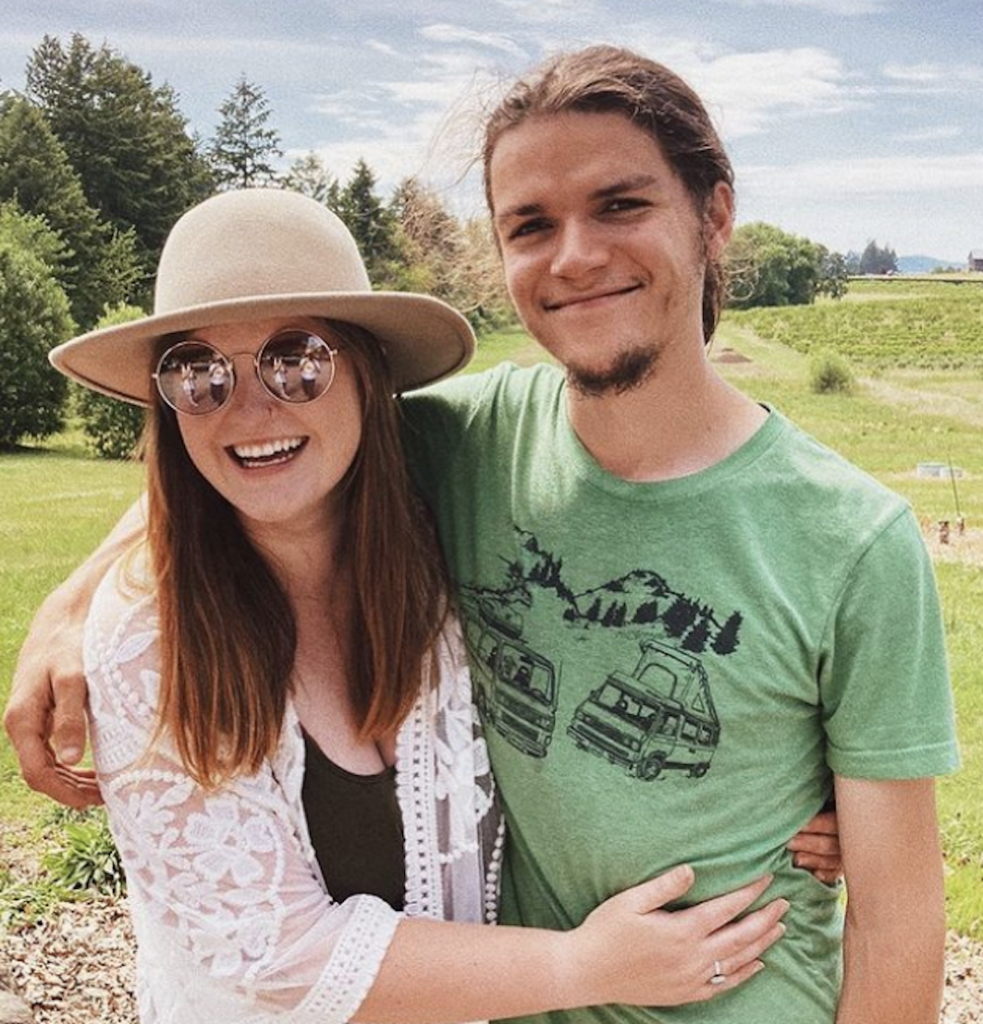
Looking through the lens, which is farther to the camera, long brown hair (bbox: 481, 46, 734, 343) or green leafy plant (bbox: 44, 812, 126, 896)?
green leafy plant (bbox: 44, 812, 126, 896)

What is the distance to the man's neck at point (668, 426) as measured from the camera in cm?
190

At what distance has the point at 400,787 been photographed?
1905 mm

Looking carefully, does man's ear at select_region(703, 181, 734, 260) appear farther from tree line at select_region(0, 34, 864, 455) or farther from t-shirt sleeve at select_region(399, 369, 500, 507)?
tree line at select_region(0, 34, 864, 455)

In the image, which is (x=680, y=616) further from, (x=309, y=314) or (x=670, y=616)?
(x=309, y=314)

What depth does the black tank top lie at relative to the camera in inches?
73.3

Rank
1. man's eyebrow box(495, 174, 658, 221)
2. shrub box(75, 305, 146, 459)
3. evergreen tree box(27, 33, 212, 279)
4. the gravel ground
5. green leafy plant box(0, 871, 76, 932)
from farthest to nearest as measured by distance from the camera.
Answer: evergreen tree box(27, 33, 212, 279)
shrub box(75, 305, 146, 459)
green leafy plant box(0, 871, 76, 932)
the gravel ground
man's eyebrow box(495, 174, 658, 221)

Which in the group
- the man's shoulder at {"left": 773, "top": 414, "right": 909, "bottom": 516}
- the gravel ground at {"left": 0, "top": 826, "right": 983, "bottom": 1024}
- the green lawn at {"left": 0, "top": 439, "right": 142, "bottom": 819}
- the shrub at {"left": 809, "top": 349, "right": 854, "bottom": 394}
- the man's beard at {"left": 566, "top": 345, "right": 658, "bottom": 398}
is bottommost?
the green lawn at {"left": 0, "top": 439, "right": 142, "bottom": 819}

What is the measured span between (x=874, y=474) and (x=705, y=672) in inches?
527

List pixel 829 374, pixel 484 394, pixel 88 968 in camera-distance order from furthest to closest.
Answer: pixel 829 374 → pixel 88 968 → pixel 484 394

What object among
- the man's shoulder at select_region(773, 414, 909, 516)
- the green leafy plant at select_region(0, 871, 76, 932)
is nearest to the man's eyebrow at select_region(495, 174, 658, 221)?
the man's shoulder at select_region(773, 414, 909, 516)

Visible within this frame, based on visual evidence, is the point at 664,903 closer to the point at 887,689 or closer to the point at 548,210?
the point at 887,689

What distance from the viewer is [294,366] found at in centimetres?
181

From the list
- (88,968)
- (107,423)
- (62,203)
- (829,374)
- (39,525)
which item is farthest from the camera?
(62,203)

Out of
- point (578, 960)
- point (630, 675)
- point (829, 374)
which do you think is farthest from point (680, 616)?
point (829, 374)
